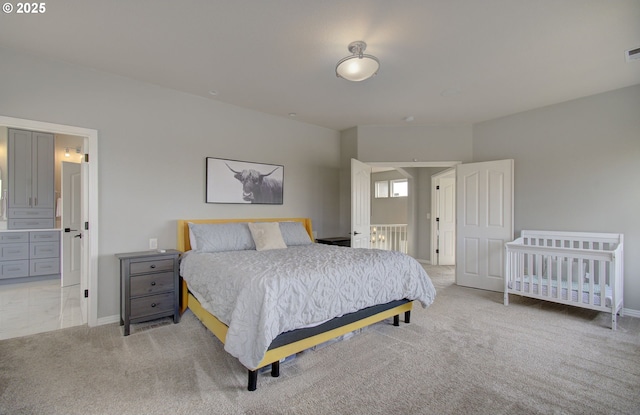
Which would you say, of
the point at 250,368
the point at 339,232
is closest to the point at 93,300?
the point at 250,368

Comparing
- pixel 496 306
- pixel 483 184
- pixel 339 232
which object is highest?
pixel 483 184

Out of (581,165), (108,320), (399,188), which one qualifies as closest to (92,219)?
(108,320)

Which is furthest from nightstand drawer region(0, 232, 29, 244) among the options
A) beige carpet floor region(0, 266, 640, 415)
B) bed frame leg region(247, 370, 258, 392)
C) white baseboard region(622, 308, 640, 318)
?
white baseboard region(622, 308, 640, 318)

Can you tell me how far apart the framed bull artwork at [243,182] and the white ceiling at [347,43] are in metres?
0.90

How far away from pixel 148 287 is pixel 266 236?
132cm

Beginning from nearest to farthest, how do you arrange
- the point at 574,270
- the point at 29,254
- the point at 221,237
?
the point at 221,237
the point at 574,270
the point at 29,254

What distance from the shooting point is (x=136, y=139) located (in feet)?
10.8

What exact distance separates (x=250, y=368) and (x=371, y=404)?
78 centimetres

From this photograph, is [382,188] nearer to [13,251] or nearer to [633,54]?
[633,54]

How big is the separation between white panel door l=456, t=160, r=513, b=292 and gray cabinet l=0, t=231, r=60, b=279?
22.0 feet

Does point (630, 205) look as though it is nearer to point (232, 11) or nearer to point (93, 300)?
point (232, 11)

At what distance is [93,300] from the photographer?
302cm

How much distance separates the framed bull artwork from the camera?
12.7 feet

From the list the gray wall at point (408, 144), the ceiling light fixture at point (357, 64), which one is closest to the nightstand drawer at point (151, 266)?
the ceiling light fixture at point (357, 64)
